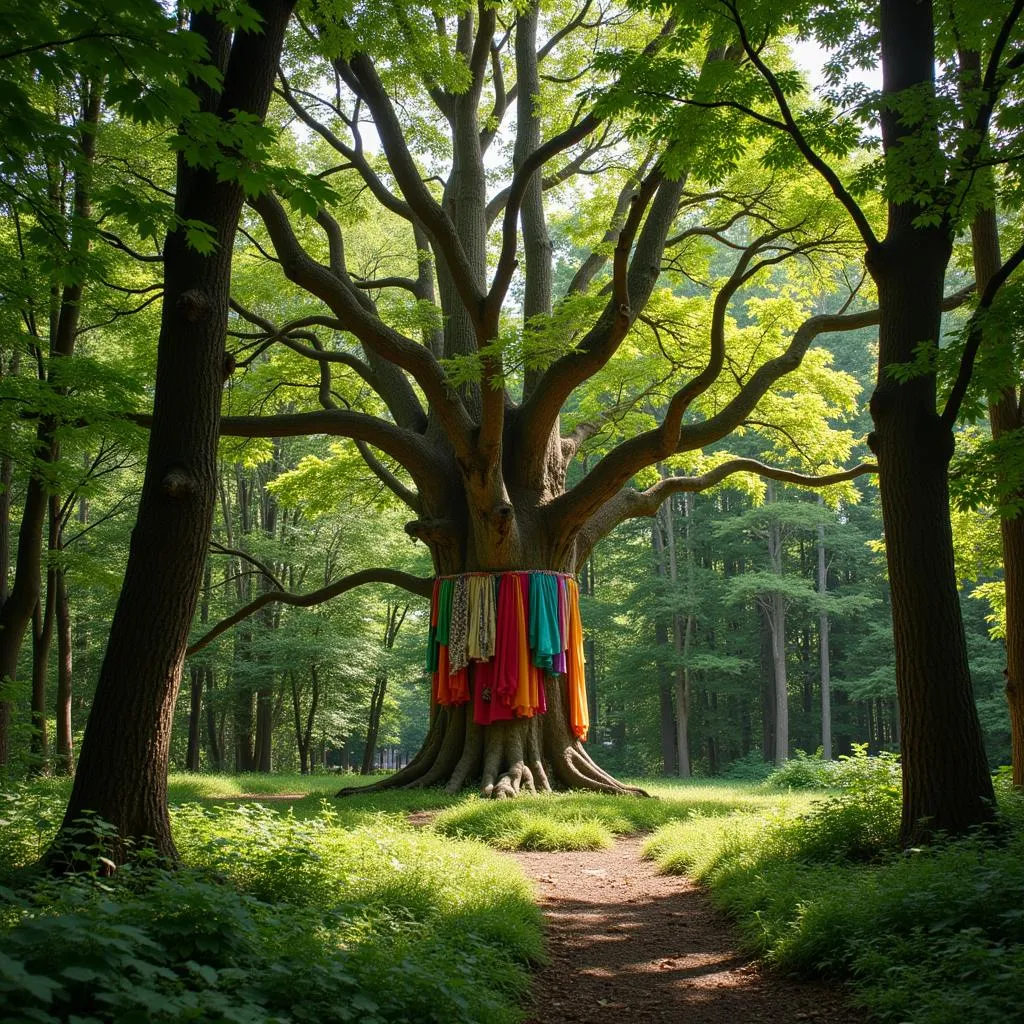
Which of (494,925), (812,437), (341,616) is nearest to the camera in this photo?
(494,925)

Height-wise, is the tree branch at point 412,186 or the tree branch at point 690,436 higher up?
the tree branch at point 412,186

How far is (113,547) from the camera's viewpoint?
20.9 meters

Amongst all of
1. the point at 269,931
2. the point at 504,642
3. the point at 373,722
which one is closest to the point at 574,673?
the point at 504,642

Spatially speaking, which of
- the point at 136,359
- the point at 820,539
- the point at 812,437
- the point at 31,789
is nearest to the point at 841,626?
the point at 820,539

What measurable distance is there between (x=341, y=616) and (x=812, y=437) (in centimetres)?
1385

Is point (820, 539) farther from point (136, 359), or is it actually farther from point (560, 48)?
point (136, 359)

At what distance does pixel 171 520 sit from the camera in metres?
4.57

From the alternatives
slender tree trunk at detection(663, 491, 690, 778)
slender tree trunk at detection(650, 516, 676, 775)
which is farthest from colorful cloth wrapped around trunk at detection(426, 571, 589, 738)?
slender tree trunk at detection(650, 516, 676, 775)

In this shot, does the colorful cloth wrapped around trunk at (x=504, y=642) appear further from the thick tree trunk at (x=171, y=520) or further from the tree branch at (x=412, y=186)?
the thick tree trunk at (x=171, y=520)

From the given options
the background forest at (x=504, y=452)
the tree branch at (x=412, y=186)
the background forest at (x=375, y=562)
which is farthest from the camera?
the background forest at (x=375, y=562)

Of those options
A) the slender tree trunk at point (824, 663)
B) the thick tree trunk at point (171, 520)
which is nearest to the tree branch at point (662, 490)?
the thick tree trunk at point (171, 520)

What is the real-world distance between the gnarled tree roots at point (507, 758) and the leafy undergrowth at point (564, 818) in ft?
2.24

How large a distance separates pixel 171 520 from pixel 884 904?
3868mm

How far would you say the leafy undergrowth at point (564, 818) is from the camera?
7304 millimetres
